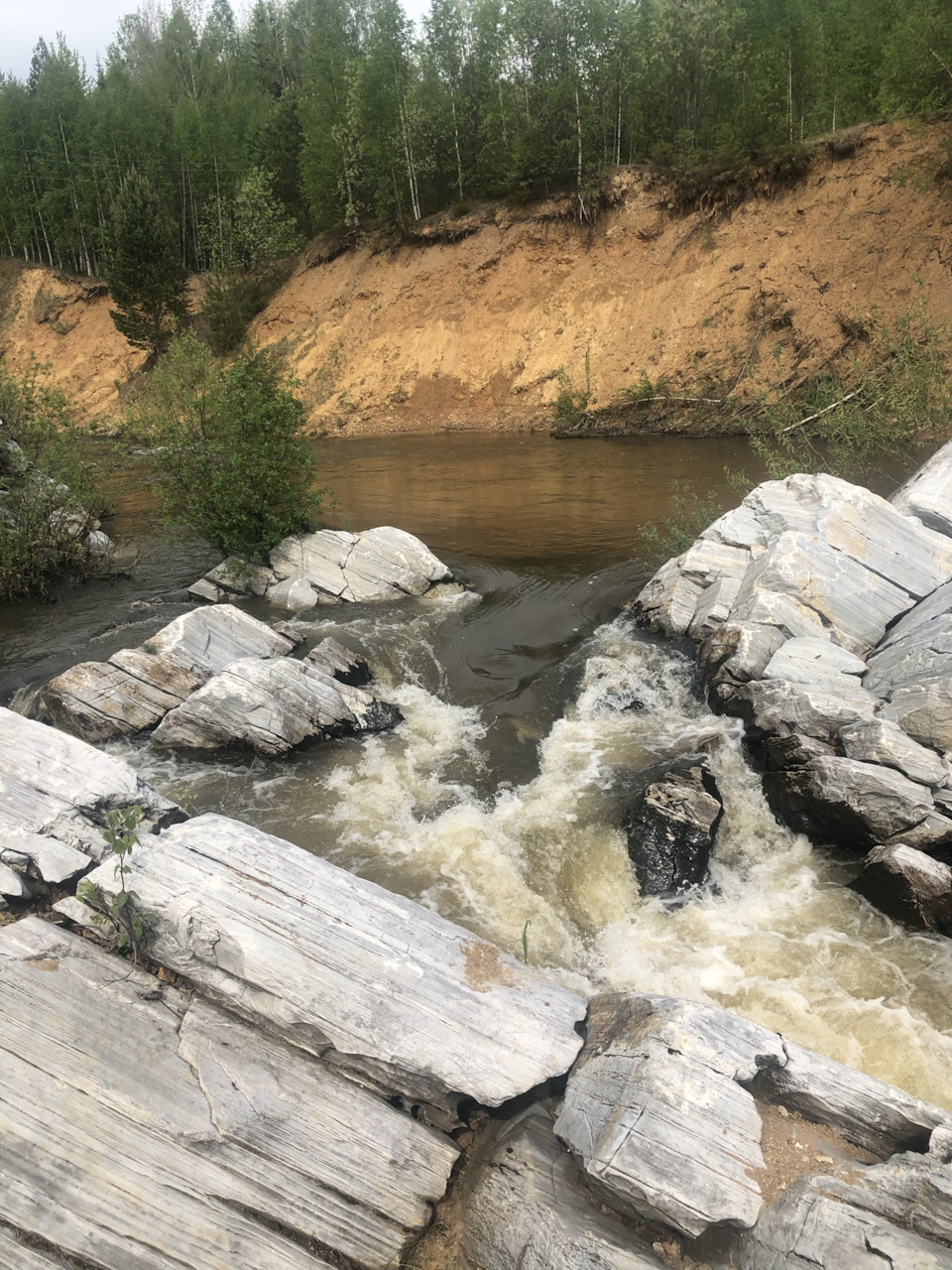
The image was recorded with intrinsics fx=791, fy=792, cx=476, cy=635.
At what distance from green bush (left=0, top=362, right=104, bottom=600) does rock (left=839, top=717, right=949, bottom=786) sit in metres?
13.1

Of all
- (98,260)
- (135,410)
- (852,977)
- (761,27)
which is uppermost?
(761,27)

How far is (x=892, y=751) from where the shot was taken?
7.65 metres

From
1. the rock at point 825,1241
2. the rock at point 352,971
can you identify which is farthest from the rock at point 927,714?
the rock at point 825,1241

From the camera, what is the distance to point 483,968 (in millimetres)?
5508

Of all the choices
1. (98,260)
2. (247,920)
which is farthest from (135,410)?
(98,260)

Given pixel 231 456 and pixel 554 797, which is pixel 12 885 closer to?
pixel 554 797

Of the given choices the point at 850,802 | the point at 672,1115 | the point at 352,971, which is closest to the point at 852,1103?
the point at 672,1115

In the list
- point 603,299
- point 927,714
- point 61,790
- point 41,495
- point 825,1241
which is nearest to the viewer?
point 825,1241

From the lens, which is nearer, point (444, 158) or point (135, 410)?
point (135, 410)

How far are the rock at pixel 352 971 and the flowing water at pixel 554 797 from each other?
1.40m

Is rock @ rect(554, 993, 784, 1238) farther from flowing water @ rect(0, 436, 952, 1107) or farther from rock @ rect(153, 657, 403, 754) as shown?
rock @ rect(153, 657, 403, 754)

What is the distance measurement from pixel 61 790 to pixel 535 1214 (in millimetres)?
4518

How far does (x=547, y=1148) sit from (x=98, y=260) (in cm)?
5803

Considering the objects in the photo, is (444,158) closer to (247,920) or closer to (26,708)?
(26,708)
